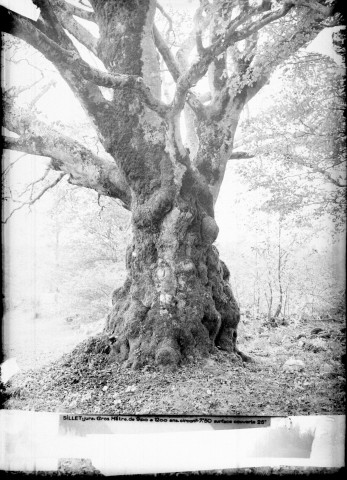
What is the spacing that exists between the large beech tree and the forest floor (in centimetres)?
25

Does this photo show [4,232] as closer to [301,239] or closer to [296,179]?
[296,179]

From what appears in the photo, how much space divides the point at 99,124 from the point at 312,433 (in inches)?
170

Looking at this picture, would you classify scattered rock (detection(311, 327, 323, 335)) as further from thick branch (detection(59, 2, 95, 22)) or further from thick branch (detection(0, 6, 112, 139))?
thick branch (detection(59, 2, 95, 22))

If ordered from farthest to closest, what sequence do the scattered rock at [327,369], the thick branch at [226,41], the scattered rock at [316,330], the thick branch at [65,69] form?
the scattered rock at [316,330]
the scattered rock at [327,369]
the thick branch at [226,41]
the thick branch at [65,69]

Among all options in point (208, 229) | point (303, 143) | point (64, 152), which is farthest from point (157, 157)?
point (303, 143)

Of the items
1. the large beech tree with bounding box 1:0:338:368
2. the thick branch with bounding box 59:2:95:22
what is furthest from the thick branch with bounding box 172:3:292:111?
the thick branch with bounding box 59:2:95:22

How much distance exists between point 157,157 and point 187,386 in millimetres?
2815

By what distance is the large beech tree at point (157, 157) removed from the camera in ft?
11.8

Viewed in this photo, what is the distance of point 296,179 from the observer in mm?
5184

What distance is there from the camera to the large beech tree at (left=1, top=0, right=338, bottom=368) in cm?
360

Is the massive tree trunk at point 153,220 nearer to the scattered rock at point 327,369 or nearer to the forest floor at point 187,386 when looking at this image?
the forest floor at point 187,386

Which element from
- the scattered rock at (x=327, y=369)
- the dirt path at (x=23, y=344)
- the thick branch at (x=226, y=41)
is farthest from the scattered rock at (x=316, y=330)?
the thick branch at (x=226, y=41)

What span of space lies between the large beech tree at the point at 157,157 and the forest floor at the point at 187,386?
0.80 feet

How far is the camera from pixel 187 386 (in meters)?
3.19
